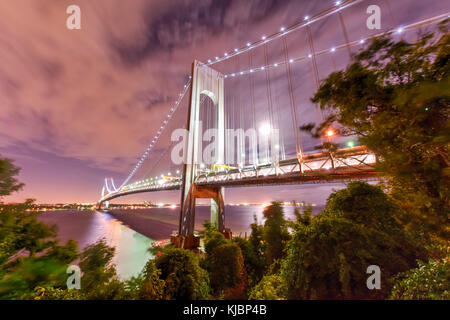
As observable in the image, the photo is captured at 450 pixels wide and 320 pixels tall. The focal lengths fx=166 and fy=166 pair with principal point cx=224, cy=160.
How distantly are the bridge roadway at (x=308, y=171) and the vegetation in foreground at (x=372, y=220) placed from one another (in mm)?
1771

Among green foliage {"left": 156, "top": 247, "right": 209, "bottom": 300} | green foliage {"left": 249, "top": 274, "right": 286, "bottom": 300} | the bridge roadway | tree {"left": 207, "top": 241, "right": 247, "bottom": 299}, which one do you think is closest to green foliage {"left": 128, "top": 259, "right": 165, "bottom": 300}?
green foliage {"left": 156, "top": 247, "right": 209, "bottom": 300}

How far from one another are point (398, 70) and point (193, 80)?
19151 millimetres

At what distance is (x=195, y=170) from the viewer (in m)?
17.2

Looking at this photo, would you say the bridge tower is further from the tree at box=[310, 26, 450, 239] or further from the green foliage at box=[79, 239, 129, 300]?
the tree at box=[310, 26, 450, 239]

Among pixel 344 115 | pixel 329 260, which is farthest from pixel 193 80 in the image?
pixel 329 260

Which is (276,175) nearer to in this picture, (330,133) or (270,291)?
(330,133)

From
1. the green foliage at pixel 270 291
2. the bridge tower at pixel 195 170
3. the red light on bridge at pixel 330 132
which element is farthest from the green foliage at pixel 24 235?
the bridge tower at pixel 195 170

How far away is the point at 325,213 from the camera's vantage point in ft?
18.0

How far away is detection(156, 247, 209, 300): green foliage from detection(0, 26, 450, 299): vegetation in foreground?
3 centimetres

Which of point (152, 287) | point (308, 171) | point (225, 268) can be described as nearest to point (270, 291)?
point (152, 287)

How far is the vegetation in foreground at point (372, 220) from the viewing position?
2.68 metres

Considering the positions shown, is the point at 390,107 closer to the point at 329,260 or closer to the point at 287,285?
the point at 329,260

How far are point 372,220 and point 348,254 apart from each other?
1.45 m
